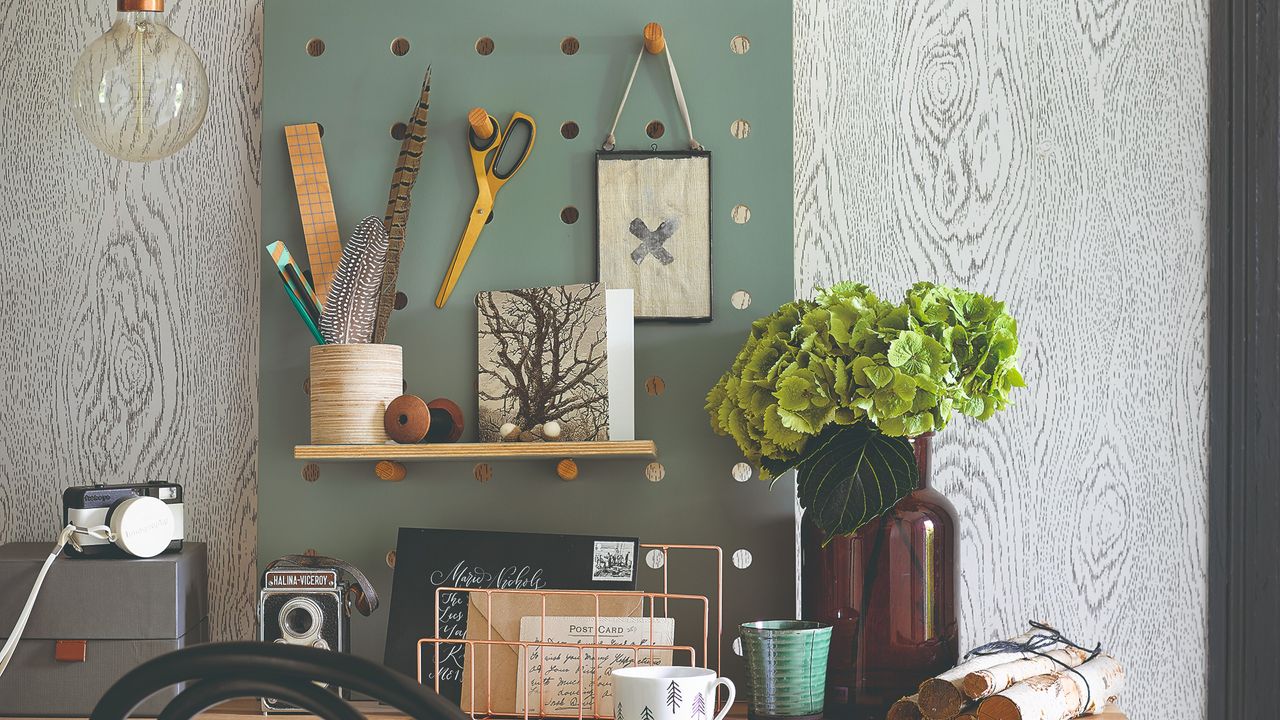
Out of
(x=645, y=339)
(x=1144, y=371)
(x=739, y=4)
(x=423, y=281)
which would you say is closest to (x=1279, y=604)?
(x=1144, y=371)

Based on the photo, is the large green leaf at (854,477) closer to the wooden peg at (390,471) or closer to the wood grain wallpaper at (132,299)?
the wooden peg at (390,471)

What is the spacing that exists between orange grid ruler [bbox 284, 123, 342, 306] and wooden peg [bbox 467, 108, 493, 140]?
0.19 m

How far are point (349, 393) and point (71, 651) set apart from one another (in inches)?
15.3

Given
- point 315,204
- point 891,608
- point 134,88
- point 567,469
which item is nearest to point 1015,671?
point 891,608

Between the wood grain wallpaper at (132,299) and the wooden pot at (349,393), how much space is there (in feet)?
0.60

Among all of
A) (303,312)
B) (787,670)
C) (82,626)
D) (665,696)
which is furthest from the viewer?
(303,312)

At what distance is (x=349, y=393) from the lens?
1128mm

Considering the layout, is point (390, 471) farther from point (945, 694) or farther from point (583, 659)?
point (945, 694)

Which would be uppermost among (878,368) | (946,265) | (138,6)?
(138,6)

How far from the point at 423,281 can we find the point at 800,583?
562 millimetres

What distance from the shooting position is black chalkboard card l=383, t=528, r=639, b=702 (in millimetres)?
1131

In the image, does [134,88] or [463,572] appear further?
[463,572]

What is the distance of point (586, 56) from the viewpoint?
1.25m

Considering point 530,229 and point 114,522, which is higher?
point 530,229
